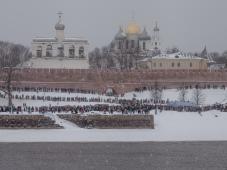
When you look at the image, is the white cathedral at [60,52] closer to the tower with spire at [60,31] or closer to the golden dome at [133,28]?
the tower with spire at [60,31]

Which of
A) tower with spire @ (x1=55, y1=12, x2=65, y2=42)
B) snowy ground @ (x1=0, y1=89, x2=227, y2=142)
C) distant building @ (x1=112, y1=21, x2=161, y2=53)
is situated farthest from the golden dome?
snowy ground @ (x1=0, y1=89, x2=227, y2=142)

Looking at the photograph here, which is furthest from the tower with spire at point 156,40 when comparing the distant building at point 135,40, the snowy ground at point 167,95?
the snowy ground at point 167,95

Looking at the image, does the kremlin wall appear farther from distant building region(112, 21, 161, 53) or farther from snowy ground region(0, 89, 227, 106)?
distant building region(112, 21, 161, 53)

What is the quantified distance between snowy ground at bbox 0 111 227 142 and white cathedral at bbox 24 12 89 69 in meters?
42.2

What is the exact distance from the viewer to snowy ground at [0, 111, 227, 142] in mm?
36281

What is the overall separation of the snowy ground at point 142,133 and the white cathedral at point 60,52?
42.2 meters

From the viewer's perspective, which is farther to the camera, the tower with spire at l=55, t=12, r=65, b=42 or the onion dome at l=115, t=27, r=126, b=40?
the onion dome at l=115, t=27, r=126, b=40

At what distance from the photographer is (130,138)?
36656 mm
